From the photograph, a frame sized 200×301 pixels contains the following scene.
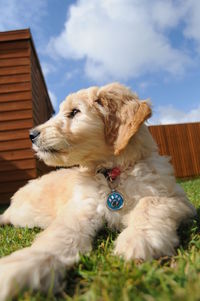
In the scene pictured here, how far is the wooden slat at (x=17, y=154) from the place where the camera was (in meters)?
9.72

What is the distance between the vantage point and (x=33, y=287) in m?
1.44

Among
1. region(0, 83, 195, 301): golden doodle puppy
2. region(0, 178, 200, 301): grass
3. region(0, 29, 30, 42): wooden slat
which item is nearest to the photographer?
region(0, 178, 200, 301): grass

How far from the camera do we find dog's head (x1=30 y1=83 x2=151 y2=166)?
9.14 feet

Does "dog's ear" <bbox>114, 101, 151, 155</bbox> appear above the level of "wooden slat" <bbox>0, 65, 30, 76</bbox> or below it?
below

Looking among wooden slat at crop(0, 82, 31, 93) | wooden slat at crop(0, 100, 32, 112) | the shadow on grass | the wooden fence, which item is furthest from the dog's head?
the wooden fence

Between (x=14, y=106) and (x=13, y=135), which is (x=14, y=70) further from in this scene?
(x=13, y=135)

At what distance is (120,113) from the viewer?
2.90 m

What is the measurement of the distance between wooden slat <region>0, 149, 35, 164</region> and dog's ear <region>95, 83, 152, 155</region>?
7026mm

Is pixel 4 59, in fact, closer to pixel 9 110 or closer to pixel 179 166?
pixel 9 110

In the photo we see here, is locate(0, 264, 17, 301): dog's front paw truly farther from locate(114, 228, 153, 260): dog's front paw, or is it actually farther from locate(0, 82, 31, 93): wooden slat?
locate(0, 82, 31, 93): wooden slat

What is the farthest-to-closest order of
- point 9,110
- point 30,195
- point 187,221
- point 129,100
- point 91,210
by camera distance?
Answer: point 9,110 → point 30,195 → point 129,100 → point 187,221 → point 91,210

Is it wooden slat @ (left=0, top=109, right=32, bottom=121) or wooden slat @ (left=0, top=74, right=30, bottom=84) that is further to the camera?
wooden slat @ (left=0, top=74, right=30, bottom=84)

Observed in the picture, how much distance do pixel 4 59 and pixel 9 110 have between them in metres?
1.64

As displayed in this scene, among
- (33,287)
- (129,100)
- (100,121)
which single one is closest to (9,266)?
(33,287)
